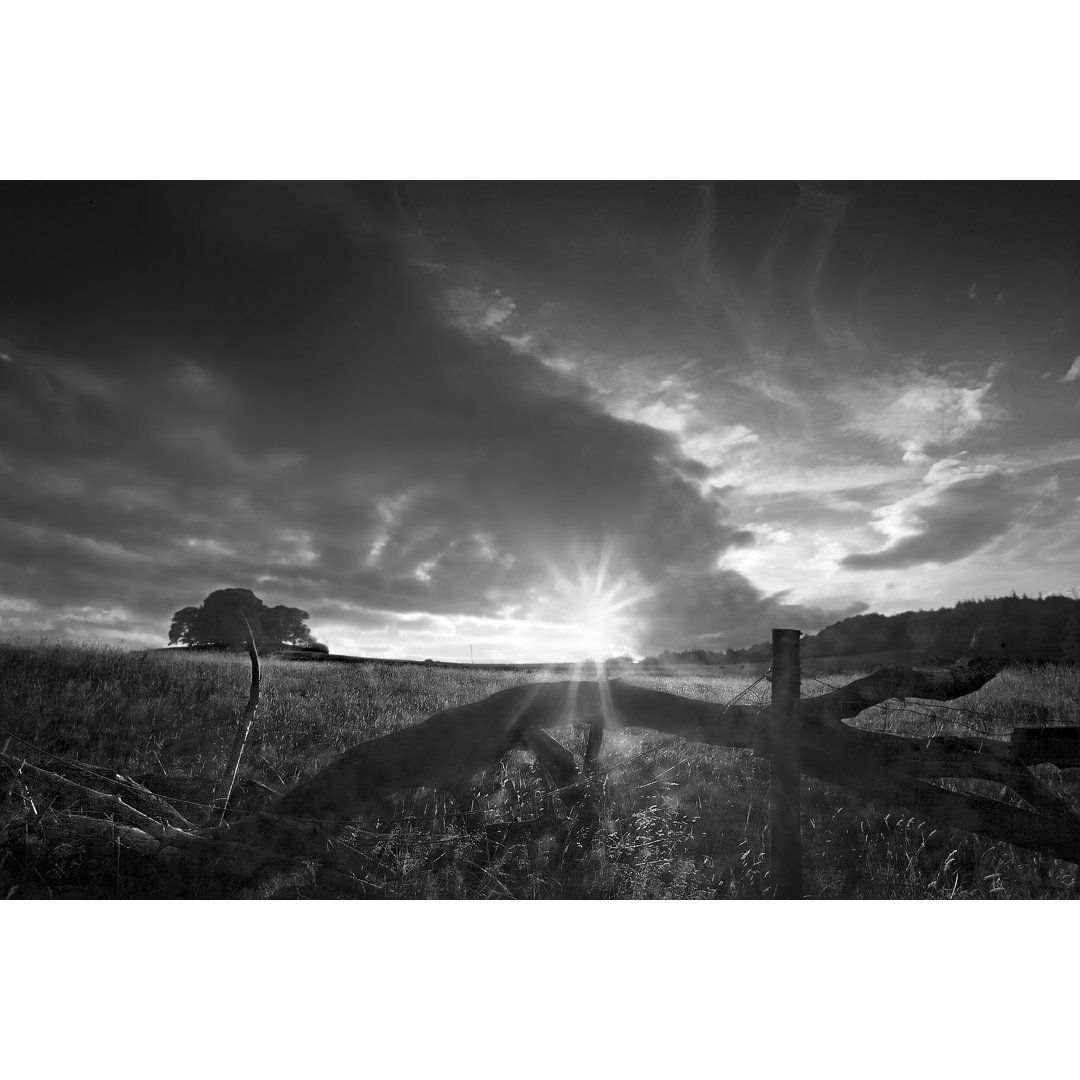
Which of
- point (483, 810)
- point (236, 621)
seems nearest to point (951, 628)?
point (483, 810)

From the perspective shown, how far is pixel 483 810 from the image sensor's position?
5184 millimetres

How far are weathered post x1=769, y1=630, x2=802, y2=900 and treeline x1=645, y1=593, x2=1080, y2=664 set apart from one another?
1535 millimetres

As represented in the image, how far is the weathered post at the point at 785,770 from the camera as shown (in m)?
4.23

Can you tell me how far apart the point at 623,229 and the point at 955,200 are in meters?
3.14

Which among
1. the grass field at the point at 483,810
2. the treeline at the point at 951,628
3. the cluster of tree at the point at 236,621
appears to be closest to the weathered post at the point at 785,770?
the grass field at the point at 483,810

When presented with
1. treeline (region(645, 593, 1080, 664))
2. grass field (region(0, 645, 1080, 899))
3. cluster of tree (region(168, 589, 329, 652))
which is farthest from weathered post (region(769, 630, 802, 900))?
cluster of tree (region(168, 589, 329, 652))

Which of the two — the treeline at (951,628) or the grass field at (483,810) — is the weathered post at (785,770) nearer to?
the grass field at (483,810)

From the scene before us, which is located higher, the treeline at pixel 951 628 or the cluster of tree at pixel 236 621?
the treeline at pixel 951 628

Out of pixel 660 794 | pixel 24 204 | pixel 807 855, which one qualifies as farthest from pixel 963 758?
pixel 24 204

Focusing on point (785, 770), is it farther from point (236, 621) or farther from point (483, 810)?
point (236, 621)

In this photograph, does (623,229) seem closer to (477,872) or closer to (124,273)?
(124,273)

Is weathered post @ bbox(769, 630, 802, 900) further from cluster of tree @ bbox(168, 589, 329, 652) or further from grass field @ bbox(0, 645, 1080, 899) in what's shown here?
cluster of tree @ bbox(168, 589, 329, 652)

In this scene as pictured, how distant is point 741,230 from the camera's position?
559 centimetres

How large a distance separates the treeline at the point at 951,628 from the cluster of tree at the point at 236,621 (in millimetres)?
3978
